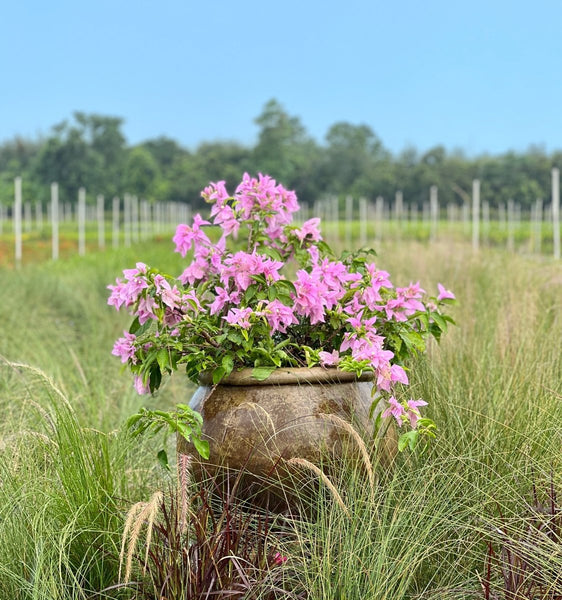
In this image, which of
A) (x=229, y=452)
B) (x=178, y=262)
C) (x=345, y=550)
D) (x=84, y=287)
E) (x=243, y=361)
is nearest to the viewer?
(x=345, y=550)

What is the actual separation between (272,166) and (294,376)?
53138 mm

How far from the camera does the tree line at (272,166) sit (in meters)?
42.6

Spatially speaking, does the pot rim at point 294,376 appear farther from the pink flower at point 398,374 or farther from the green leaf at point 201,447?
the green leaf at point 201,447

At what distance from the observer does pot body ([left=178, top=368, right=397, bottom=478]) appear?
2.07 meters

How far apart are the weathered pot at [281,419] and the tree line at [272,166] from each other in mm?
35377

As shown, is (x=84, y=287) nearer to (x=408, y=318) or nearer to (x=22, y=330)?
(x=22, y=330)

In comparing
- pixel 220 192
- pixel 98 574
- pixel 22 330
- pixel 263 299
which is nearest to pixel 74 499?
pixel 98 574

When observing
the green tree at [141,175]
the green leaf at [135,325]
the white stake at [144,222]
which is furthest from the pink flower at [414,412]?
the green tree at [141,175]

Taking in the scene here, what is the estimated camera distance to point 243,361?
226 cm

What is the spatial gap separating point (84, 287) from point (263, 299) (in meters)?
6.02

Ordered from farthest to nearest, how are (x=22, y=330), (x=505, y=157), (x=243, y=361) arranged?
(x=505, y=157), (x=22, y=330), (x=243, y=361)

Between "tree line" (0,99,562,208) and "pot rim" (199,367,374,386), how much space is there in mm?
35363

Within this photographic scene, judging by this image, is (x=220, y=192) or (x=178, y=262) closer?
(x=220, y=192)

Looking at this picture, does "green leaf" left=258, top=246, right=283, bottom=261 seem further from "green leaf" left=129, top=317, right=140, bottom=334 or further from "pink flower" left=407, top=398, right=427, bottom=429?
"pink flower" left=407, top=398, right=427, bottom=429
